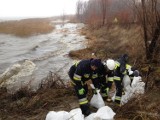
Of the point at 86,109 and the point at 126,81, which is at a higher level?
the point at 126,81

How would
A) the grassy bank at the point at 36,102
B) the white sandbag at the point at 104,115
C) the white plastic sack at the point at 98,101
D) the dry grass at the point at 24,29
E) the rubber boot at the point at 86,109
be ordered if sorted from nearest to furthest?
1. the white sandbag at the point at 104,115
2. the rubber boot at the point at 86,109
3. the white plastic sack at the point at 98,101
4. the grassy bank at the point at 36,102
5. the dry grass at the point at 24,29

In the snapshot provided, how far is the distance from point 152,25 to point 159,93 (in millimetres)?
3929

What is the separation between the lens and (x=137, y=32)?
16531 millimetres

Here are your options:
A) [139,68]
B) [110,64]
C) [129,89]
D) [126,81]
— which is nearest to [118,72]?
[110,64]

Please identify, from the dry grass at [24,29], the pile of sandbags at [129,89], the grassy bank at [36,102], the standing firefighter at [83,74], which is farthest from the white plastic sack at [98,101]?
the dry grass at [24,29]

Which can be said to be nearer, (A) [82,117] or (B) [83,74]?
(A) [82,117]

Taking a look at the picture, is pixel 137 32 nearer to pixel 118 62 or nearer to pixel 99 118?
pixel 118 62

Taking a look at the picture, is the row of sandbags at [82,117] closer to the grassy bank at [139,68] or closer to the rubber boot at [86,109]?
the rubber boot at [86,109]

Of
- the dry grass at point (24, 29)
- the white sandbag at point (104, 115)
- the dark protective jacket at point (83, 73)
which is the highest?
the dark protective jacket at point (83, 73)

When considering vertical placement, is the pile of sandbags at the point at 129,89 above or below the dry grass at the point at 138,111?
above

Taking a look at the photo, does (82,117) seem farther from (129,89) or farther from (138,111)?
(129,89)

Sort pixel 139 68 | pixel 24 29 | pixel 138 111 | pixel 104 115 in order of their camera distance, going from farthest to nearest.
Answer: pixel 24 29 < pixel 139 68 < pixel 138 111 < pixel 104 115

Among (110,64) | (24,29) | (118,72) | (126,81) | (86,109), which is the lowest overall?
(24,29)

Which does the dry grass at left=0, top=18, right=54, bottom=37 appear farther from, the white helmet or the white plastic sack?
the white helmet
